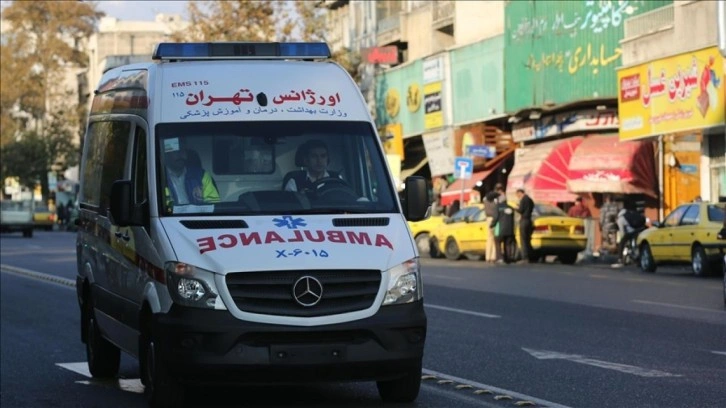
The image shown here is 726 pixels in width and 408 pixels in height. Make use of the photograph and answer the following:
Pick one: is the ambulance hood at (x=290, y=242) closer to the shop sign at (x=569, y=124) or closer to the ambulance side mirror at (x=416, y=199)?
the ambulance side mirror at (x=416, y=199)

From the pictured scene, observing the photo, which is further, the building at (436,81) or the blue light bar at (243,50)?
the building at (436,81)

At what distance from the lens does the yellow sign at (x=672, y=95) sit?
3659 centimetres

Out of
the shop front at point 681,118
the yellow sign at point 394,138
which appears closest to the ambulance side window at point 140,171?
the shop front at point 681,118

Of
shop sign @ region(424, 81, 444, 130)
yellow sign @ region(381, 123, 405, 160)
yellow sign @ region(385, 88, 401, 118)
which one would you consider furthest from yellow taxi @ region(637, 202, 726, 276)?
yellow sign @ region(385, 88, 401, 118)

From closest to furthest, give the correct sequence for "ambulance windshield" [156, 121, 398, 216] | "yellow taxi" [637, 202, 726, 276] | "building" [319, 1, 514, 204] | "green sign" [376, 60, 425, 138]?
"ambulance windshield" [156, 121, 398, 216], "yellow taxi" [637, 202, 726, 276], "building" [319, 1, 514, 204], "green sign" [376, 60, 425, 138]

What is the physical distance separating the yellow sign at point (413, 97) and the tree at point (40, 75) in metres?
48.0

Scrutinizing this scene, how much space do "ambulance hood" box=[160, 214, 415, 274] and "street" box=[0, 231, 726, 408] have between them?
138 cm

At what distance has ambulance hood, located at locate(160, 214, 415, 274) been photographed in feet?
32.1

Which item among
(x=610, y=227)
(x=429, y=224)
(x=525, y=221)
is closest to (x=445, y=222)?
(x=429, y=224)

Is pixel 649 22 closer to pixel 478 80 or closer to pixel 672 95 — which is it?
pixel 672 95

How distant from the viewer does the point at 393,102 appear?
2482 inches

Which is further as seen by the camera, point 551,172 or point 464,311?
point 551,172

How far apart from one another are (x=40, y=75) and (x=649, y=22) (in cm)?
7129

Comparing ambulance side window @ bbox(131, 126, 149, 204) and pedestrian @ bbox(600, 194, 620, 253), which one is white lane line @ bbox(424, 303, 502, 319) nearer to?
ambulance side window @ bbox(131, 126, 149, 204)
